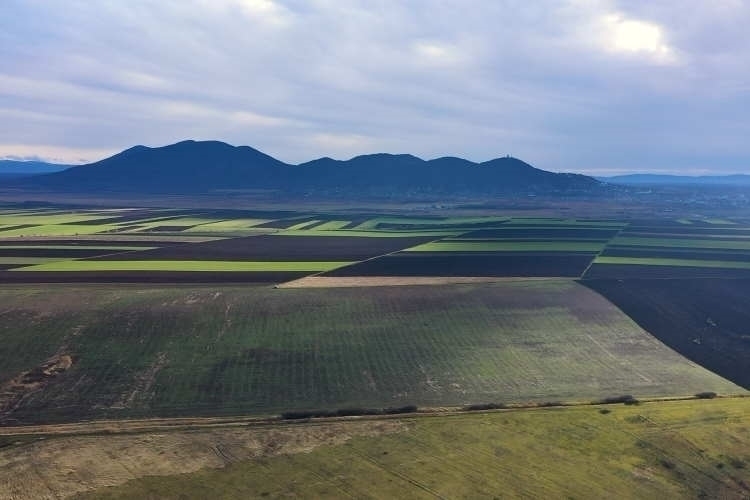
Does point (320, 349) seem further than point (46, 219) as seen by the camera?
No

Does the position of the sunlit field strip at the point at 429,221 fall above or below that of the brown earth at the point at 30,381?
above

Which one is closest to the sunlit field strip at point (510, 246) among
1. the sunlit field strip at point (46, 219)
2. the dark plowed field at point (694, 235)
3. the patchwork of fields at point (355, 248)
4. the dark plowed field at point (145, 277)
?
the patchwork of fields at point (355, 248)

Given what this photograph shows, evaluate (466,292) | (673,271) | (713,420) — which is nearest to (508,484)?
(713,420)

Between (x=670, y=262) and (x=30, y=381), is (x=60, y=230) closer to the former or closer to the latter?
(x=30, y=381)

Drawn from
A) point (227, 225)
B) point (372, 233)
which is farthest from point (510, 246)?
point (227, 225)

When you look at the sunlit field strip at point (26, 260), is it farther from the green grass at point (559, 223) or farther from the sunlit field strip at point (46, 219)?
the green grass at point (559, 223)
